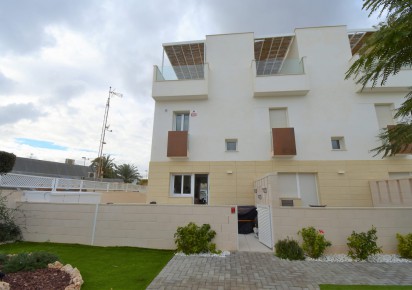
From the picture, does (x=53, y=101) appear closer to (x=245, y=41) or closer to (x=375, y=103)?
(x=245, y=41)

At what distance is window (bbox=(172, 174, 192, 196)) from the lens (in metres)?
10.6

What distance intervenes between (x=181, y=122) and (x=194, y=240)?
701cm

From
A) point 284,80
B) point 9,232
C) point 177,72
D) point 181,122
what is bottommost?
point 9,232

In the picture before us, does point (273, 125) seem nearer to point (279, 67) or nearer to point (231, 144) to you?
point (231, 144)

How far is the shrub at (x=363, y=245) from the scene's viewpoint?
18.3 ft

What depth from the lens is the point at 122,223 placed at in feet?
22.1

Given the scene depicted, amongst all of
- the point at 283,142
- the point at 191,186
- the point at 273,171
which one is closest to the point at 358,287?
the point at 273,171

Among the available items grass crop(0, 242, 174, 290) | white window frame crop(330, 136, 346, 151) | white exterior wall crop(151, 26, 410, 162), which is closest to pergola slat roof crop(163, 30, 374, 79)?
white exterior wall crop(151, 26, 410, 162)

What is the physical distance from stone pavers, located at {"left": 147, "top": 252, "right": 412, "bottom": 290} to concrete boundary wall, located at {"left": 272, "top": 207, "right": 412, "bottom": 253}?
799 mm

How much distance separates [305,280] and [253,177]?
6018 millimetres

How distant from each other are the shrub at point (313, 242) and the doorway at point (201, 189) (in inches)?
211

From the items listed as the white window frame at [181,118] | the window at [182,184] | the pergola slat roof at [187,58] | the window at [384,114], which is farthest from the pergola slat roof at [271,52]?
the window at [182,184]

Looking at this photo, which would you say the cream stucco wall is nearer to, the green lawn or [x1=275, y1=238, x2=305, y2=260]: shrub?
[x1=275, y1=238, x2=305, y2=260]: shrub

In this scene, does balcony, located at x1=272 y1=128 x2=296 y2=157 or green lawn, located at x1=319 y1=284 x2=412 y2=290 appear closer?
green lawn, located at x1=319 y1=284 x2=412 y2=290
